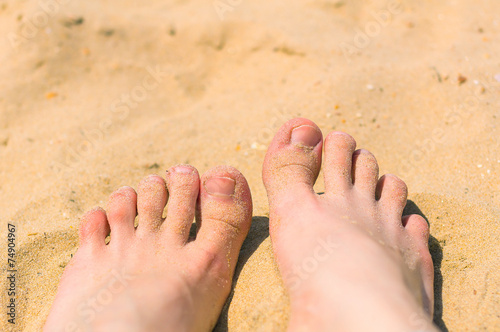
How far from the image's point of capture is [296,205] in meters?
1.90

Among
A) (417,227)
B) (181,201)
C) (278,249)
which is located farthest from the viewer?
(181,201)

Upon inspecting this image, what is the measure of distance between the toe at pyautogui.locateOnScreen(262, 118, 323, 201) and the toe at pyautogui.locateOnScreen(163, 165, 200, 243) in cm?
38

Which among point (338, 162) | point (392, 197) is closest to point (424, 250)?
point (392, 197)

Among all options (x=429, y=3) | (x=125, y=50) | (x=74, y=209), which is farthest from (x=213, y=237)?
(x=429, y=3)

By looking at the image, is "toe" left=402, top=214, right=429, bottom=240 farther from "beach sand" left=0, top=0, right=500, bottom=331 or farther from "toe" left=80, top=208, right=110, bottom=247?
"toe" left=80, top=208, right=110, bottom=247

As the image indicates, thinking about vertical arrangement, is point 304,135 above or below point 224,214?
above

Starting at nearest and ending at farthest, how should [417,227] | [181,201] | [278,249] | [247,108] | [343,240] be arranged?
[343,240] → [278,249] → [417,227] → [181,201] → [247,108]

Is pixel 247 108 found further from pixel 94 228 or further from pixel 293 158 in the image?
pixel 94 228

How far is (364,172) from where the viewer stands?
81.5 inches

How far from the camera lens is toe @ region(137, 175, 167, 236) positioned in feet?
6.56

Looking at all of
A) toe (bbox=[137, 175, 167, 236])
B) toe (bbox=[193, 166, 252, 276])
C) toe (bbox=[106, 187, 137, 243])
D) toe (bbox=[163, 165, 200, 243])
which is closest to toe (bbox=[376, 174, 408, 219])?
toe (bbox=[193, 166, 252, 276])

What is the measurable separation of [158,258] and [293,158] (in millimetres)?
819

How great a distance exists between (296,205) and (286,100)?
95 cm

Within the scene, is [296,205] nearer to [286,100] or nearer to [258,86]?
[286,100]
